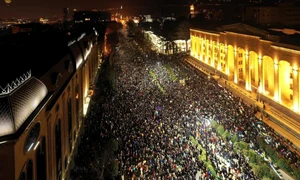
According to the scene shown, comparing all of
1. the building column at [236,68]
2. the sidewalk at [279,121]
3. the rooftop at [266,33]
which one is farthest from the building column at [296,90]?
the building column at [236,68]

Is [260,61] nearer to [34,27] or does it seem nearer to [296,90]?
[296,90]

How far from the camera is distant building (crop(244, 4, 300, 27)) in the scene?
2729 inches

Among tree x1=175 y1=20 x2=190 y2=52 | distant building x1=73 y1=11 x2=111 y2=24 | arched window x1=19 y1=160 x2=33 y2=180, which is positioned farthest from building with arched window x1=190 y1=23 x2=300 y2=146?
distant building x1=73 y1=11 x2=111 y2=24

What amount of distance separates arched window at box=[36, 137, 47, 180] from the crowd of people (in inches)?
251

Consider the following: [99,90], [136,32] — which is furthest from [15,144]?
[136,32]

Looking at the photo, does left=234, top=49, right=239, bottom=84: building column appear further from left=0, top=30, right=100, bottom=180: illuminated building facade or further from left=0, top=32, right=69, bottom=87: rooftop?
left=0, top=32, right=69, bottom=87: rooftop

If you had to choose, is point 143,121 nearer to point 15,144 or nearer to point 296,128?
point 296,128

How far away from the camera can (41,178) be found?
9.20 meters

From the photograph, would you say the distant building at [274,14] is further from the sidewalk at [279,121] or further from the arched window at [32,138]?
the arched window at [32,138]

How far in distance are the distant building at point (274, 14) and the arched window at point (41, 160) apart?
208 ft

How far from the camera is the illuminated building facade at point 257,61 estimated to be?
2714 centimetres

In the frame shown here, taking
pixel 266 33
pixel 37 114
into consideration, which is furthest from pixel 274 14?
pixel 37 114

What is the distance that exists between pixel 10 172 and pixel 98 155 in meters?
8.65

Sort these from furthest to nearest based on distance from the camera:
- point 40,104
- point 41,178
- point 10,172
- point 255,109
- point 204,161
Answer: point 255,109 → point 204,161 → point 41,178 → point 40,104 → point 10,172
